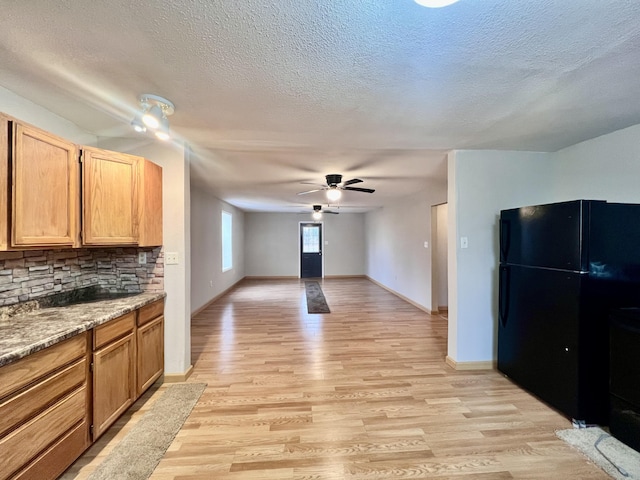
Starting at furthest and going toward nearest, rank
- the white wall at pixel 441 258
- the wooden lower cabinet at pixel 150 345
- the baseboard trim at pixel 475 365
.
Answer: the white wall at pixel 441 258
the baseboard trim at pixel 475 365
the wooden lower cabinet at pixel 150 345

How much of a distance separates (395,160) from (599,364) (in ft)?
8.27

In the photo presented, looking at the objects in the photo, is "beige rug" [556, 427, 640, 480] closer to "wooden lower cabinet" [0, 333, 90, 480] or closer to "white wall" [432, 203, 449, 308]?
"wooden lower cabinet" [0, 333, 90, 480]

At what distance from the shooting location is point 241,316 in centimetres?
505

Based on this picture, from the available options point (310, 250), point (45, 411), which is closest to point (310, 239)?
point (310, 250)

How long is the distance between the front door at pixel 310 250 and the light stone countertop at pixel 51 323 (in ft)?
24.5

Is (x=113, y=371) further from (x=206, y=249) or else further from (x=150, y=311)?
(x=206, y=249)

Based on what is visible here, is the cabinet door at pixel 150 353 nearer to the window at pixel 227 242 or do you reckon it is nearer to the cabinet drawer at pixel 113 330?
the cabinet drawer at pixel 113 330

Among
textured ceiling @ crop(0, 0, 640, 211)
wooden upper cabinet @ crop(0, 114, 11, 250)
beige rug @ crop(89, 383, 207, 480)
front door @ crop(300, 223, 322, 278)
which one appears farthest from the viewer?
front door @ crop(300, 223, 322, 278)

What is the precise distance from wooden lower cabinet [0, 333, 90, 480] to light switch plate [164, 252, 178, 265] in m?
1.06

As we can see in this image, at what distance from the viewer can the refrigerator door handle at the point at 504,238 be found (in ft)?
8.95

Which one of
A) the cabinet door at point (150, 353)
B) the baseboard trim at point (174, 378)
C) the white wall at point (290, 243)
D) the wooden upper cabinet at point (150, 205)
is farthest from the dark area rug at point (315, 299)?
the wooden upper cabinet at point (150, 205)

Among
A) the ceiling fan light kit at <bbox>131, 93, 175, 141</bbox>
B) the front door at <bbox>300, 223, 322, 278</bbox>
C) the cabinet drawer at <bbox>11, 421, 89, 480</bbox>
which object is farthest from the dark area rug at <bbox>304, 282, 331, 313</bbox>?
the ceiling fan light kit at <bbox>131, 93, 175, 141</bbox>

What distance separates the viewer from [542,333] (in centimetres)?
235

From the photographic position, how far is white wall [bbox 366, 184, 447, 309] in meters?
5.28
